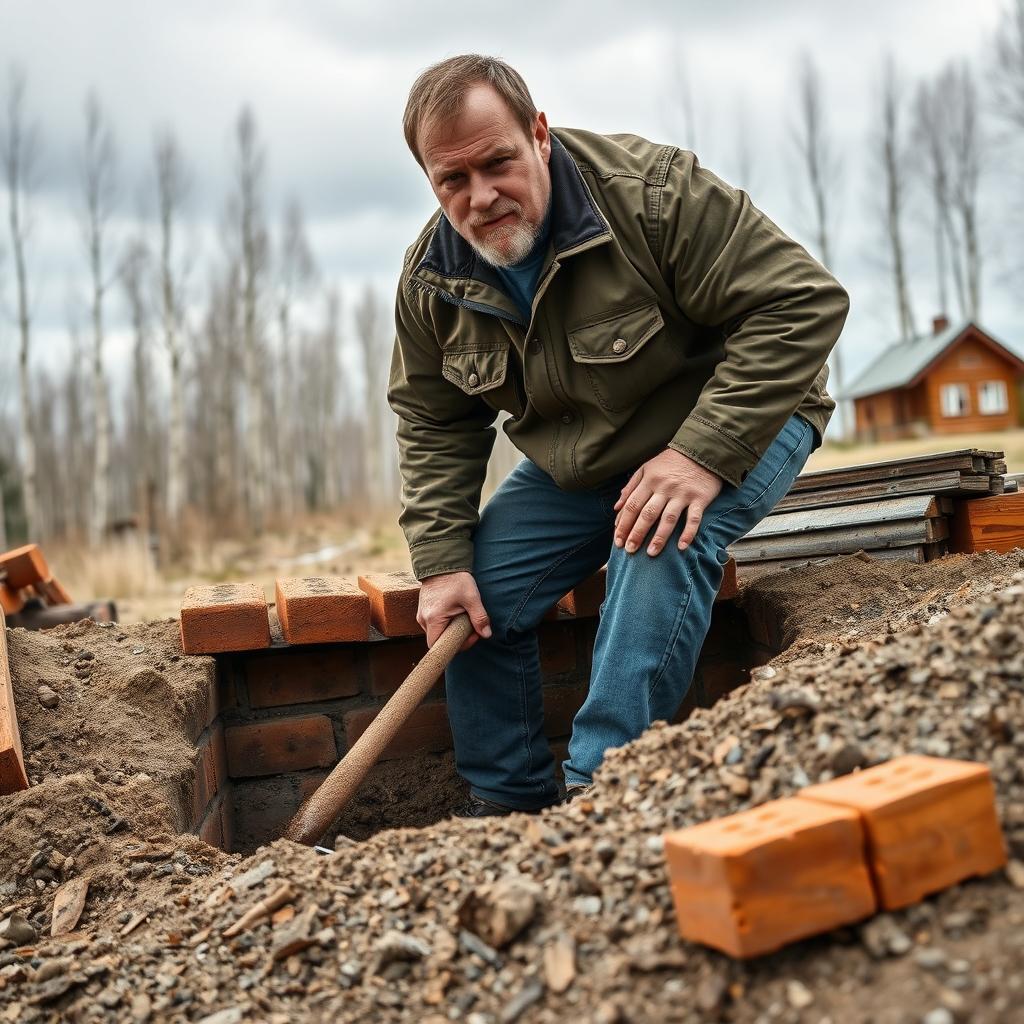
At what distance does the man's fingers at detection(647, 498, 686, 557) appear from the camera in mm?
2195

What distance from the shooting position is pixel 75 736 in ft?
7.38

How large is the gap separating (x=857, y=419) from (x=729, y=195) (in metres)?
32.5

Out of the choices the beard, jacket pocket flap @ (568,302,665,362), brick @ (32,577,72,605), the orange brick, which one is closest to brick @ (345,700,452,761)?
the orange brick

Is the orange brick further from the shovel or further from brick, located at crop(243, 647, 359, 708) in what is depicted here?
the shovel

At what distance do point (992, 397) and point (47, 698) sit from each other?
32.1m

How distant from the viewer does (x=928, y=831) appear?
111 centimetres

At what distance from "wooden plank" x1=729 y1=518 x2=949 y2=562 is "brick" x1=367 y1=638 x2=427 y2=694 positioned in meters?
1.09

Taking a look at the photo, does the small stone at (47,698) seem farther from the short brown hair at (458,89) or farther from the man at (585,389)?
the short brown hair at (458,89)

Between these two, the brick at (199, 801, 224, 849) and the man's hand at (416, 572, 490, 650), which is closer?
the brick at (199, 801, 224, 849)

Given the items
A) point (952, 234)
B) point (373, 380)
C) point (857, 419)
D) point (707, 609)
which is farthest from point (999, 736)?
point (373, 380)

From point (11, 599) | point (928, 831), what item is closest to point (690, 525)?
point (928, 831)

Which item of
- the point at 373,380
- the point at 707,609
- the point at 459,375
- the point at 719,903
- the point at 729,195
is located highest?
the point at 373,380

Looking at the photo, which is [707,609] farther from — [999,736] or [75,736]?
[75,736]

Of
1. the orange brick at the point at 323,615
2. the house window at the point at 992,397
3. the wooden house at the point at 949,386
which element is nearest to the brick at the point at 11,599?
the orange brick at the point at 323,615
